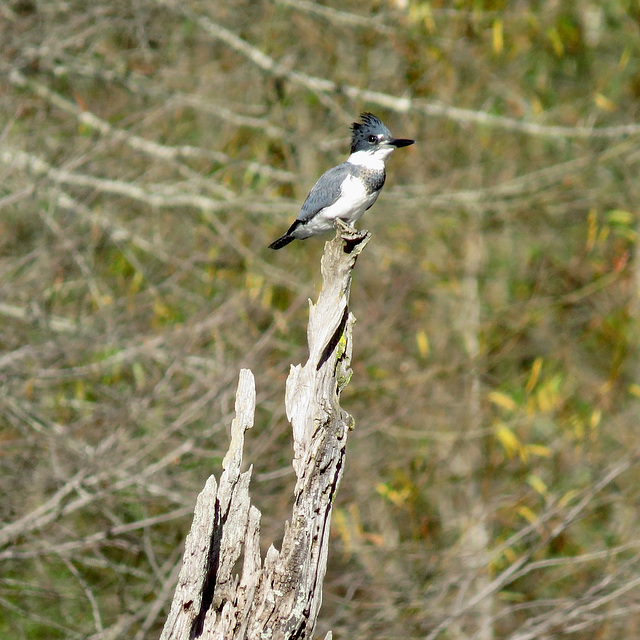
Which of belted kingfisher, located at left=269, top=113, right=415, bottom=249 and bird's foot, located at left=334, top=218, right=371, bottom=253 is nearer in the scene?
bird's foot, located at left=334, top=218, right=371, bottom=253

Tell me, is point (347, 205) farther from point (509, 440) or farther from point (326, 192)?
point (509, 440)

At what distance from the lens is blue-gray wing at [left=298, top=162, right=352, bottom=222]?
164 inches

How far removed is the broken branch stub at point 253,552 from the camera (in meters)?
2.49

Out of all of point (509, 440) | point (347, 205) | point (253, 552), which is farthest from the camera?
point (509, 440)

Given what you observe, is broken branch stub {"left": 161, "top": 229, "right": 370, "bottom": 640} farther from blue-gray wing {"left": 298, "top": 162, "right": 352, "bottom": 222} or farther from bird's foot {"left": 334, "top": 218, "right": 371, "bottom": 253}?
blue-gray wing {"left": 298, "top": 162, "right": 352, "bottom": 222}

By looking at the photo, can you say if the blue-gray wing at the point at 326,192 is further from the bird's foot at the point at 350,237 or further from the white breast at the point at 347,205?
the bird's foot at the point at 350,237

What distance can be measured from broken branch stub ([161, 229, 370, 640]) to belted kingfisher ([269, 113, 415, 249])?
5.21 feet

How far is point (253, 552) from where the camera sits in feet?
8.44

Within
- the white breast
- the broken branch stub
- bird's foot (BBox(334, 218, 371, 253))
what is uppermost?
the white breast

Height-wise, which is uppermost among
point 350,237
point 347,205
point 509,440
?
point 347,205

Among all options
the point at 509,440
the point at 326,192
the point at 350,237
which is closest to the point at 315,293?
the point at 509,440

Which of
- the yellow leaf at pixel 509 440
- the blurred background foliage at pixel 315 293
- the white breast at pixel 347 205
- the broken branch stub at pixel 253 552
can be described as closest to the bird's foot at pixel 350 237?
the broken branch stub at pixel 253 552

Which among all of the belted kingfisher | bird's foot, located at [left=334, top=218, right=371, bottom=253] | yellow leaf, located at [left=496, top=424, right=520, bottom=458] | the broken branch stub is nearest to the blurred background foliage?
yellow leaf, located at [left=496, top=424, right=520, bottom=458]

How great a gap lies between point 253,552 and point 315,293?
3.61m
